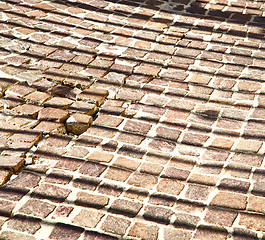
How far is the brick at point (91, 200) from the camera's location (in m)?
3.21

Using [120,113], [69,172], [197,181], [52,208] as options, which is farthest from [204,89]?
[52,208]

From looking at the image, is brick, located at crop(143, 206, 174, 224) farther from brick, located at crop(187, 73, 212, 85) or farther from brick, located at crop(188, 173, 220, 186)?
brick, located at crop(187, 73, 212, 85)

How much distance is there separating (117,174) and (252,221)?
1067 millimetres

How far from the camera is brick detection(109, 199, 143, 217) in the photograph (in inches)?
124

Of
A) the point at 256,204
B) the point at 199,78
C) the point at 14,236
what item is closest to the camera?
the point at 14,236

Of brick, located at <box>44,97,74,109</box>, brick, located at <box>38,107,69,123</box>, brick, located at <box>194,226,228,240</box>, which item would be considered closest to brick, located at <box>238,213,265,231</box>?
brick, located at <box>194,226,228,240</box>

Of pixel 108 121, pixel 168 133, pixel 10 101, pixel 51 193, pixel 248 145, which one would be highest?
pixel 10 101

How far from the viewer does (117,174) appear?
3512mm

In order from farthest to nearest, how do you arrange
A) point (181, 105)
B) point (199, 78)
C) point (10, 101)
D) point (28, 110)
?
1. point (199, 78)
2. point (181, 105)
3. point (10, 101)
4. point (28, 110)

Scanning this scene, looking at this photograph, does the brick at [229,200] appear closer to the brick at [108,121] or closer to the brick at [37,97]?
the brick at [108,121]

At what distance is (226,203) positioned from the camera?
324 cm

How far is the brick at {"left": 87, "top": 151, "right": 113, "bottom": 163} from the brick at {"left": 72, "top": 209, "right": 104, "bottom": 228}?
597 millimetres

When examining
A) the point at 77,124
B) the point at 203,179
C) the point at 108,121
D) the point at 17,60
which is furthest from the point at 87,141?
the point at 17,60

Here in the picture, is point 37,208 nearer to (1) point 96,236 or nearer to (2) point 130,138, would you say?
(1) point 96,236
